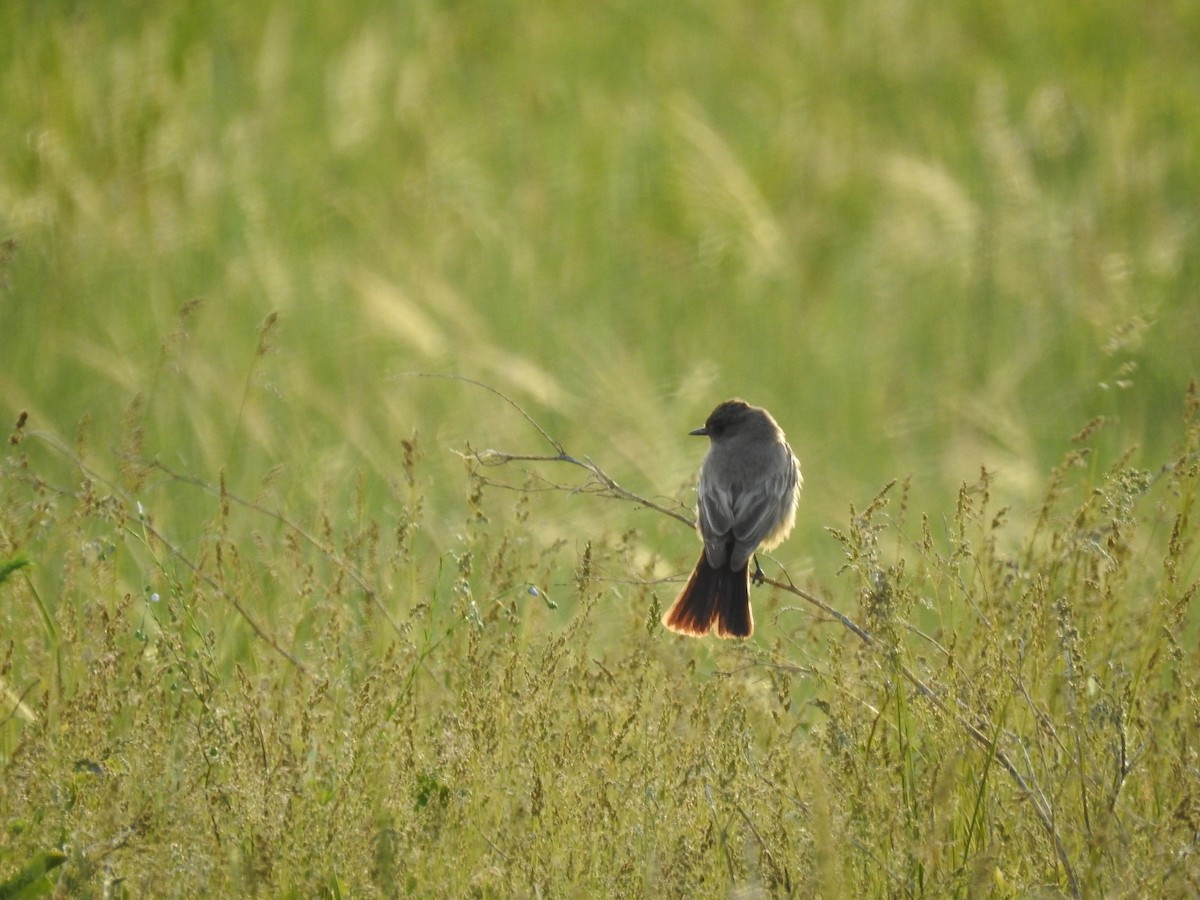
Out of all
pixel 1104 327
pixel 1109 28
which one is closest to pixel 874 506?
pixel 1104 327

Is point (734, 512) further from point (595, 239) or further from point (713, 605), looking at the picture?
point (595, 239)

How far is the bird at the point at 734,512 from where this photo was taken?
432cm

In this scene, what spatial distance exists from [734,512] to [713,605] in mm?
504

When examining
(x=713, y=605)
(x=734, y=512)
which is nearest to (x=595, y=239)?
(x=734, y=512)

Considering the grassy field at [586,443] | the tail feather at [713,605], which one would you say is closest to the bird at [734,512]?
the tail feather at [713,605]

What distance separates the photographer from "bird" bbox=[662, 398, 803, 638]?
4.32 meters

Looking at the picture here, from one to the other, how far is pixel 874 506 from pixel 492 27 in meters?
7.43

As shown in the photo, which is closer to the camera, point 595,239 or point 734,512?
point 734,512

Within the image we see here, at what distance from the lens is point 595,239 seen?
767 centimetres

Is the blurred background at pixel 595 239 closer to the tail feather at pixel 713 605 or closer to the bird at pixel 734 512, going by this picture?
the bird at pixel 734 512

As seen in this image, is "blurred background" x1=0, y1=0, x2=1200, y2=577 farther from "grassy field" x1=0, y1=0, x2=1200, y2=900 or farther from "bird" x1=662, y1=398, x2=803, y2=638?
"bird" x1=662, y1=398, x2=803, y2=638

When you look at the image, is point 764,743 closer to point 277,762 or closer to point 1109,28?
point 277,762

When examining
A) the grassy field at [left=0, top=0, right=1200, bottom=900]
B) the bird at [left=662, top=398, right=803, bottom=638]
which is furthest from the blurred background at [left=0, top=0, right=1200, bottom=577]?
the bird at [left=662, top=398, right=803, bottom=638]

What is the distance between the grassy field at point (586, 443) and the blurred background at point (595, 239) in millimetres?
30
